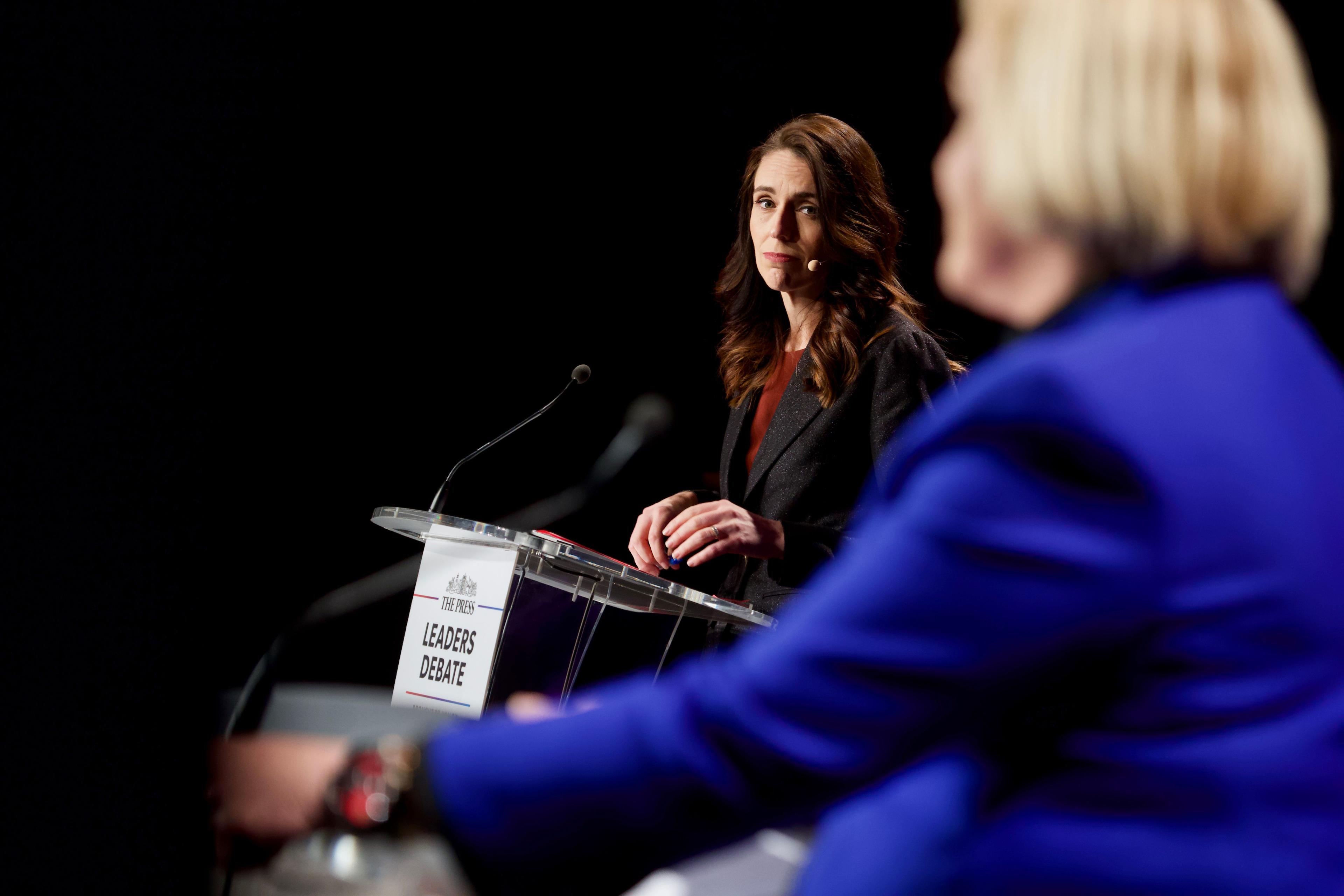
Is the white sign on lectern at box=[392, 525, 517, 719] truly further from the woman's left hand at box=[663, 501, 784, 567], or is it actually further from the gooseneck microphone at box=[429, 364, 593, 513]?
the woman's left hand at box=[663, 501, 784, 567]

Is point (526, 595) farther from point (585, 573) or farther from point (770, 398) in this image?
point (770, 398)

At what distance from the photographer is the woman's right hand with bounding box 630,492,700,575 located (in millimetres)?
1802

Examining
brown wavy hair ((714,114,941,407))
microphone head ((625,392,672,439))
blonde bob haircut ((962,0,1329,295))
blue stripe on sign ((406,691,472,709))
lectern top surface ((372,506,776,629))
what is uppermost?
brown wavy hair ((714,114,941,407))

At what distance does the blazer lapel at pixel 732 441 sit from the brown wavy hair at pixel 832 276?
0.12ft

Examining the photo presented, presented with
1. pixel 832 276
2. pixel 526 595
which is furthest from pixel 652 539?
pixel 832 276

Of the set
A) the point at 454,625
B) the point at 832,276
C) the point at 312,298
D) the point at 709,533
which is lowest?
the point at 454,625

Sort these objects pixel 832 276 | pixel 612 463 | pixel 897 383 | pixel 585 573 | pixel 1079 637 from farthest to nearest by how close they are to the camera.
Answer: pixel 832 276 < pixel 897 383 < pixel 585 573 < pixel 612 463 < pixel 1079 637

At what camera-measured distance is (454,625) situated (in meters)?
1.72

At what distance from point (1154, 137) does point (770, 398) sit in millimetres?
1763

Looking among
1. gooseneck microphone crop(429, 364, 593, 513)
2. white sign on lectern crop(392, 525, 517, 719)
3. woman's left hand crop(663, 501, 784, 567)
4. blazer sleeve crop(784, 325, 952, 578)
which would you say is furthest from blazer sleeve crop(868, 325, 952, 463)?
white sign on lectern crop(392, 525, 517, 719)

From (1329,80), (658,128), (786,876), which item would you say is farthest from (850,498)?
(658,128)

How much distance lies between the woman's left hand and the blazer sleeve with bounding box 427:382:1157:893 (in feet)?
3.83

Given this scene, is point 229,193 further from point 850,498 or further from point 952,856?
point 850,498

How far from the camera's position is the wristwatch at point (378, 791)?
0.56 metres
